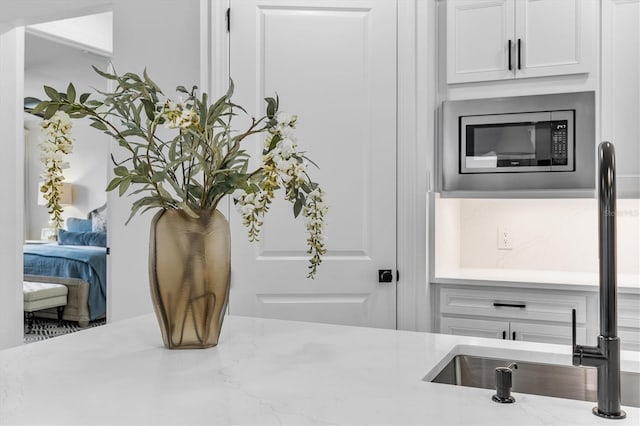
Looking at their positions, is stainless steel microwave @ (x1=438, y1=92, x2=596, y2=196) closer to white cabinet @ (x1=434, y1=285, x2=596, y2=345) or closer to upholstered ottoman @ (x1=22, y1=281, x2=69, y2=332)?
white cabinet @ (x1=434, y1=285, x2=596, y2=345)

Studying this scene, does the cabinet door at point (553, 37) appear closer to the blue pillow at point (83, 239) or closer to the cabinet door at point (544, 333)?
the cabinet door at point (544, 333)

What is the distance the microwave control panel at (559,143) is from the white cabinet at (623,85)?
0.18 m

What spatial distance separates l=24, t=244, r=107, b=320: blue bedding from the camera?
18.9 feet

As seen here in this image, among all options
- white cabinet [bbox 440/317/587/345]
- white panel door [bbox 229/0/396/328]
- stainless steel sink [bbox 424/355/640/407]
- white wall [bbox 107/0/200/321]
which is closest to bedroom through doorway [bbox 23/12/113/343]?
white wall [bbox 107/0/200/321]

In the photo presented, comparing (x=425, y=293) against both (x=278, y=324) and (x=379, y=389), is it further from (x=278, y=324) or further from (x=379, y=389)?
(x=379, y=389)

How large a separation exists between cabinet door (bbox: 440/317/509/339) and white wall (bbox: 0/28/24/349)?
2715 mm

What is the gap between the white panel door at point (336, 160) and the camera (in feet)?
8.68

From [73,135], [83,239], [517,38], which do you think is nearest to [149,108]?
[517,38]

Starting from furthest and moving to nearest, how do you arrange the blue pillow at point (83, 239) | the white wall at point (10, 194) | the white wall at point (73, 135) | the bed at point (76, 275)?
the white wall at point (73, 135), the blue pillow at point (83, 239), the bed at point (76, 275), the white wall at point (10, 194)

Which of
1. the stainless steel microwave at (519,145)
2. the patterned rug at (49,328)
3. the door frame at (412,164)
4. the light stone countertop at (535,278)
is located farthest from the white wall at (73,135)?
the light stone countertop at (535,278)

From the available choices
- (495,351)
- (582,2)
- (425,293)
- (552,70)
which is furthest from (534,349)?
(582,2)

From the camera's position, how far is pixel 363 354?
4.19ft

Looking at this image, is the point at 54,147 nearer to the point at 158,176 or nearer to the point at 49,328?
the point at 158,176

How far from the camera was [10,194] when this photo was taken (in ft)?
12.1
